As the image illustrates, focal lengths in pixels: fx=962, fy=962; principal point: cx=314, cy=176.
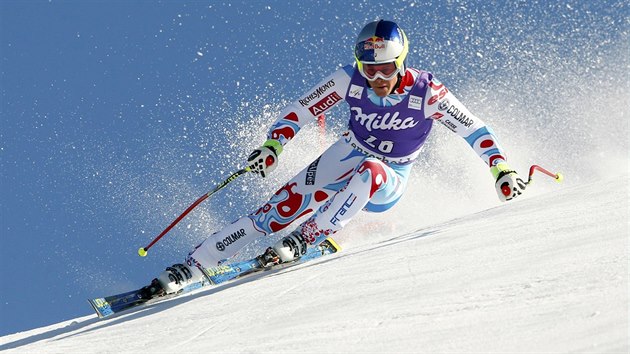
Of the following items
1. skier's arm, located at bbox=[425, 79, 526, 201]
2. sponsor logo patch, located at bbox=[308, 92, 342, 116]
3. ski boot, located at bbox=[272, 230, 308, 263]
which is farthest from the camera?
sponsor logo patch, located at bbox=[308, 92, 342, 116]

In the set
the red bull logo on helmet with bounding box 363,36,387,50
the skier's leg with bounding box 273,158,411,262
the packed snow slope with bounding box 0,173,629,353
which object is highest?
the red bull logo on helmet with bounding box 363,36,387,50

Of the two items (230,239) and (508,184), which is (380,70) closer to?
(508,184)

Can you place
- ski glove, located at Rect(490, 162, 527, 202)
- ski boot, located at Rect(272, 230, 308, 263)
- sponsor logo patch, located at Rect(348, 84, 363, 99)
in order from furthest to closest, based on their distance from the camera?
1. sponsor logo patch, located at Rect(348, 84, 363, 99)
2. ski boot, located at Rect(272, 230, 308, 263)
3. ski glove, located at Rect(490, 162, 527, 202)

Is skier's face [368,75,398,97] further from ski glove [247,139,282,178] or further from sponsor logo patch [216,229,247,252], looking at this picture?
sponsor logo patch [216,229,247,252]

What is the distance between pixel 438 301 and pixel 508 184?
1.90 m

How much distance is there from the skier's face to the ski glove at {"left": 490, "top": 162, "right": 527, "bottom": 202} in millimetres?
748

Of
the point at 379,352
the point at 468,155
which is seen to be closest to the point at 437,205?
the point at 468,155

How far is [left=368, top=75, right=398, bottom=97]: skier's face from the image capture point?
208 inches

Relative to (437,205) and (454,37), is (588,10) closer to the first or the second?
(454,37)

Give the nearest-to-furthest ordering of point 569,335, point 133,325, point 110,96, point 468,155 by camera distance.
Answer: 1. point 569,335
2. point 133,325
3. point 468,155
4. point 110,96

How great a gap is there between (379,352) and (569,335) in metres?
0.59

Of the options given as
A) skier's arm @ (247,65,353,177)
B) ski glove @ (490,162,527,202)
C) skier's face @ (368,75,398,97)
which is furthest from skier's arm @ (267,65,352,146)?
ski glove @ (490,162,527,202)

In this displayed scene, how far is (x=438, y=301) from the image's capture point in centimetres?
338

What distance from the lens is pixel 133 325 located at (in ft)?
14.6
